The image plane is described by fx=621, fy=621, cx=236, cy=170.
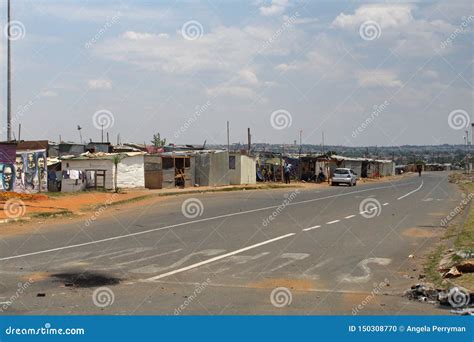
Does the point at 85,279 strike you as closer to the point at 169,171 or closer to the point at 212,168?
the point at 169,171

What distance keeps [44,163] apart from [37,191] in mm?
1700

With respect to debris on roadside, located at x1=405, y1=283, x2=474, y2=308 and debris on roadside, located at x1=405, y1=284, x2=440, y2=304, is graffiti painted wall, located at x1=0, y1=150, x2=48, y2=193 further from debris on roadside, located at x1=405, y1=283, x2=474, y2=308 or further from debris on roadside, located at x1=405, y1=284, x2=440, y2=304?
debris on roadside, located at x1=405, y1=283, x2=474, y2=308

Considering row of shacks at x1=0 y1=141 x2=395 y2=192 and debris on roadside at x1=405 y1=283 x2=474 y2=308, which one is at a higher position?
row of shacks at x1=0 y1=141 x2=395 y2=192

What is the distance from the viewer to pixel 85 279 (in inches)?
422

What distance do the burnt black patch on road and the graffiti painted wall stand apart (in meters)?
22.3

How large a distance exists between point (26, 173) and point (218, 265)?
2400cm

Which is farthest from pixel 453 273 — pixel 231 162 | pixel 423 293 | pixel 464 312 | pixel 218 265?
pixel 231 162

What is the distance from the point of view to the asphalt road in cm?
885

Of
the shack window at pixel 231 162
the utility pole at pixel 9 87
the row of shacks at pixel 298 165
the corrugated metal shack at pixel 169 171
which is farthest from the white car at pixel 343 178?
the utility pole at pixel 9 87

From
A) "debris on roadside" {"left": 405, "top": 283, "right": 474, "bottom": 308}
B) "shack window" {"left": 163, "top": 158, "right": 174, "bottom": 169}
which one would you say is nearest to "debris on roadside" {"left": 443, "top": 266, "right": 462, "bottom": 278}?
"debris on roadside" {"left": 405, "top": 283, "right": 474, "bottom": 308}

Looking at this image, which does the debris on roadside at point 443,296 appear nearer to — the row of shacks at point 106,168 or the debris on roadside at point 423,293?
the debris on roadside at point 423,293

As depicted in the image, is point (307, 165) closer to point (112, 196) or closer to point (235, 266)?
point (112, 196)

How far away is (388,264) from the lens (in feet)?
42.5

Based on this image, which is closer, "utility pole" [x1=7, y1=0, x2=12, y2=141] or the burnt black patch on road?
the burnt black patch on road
